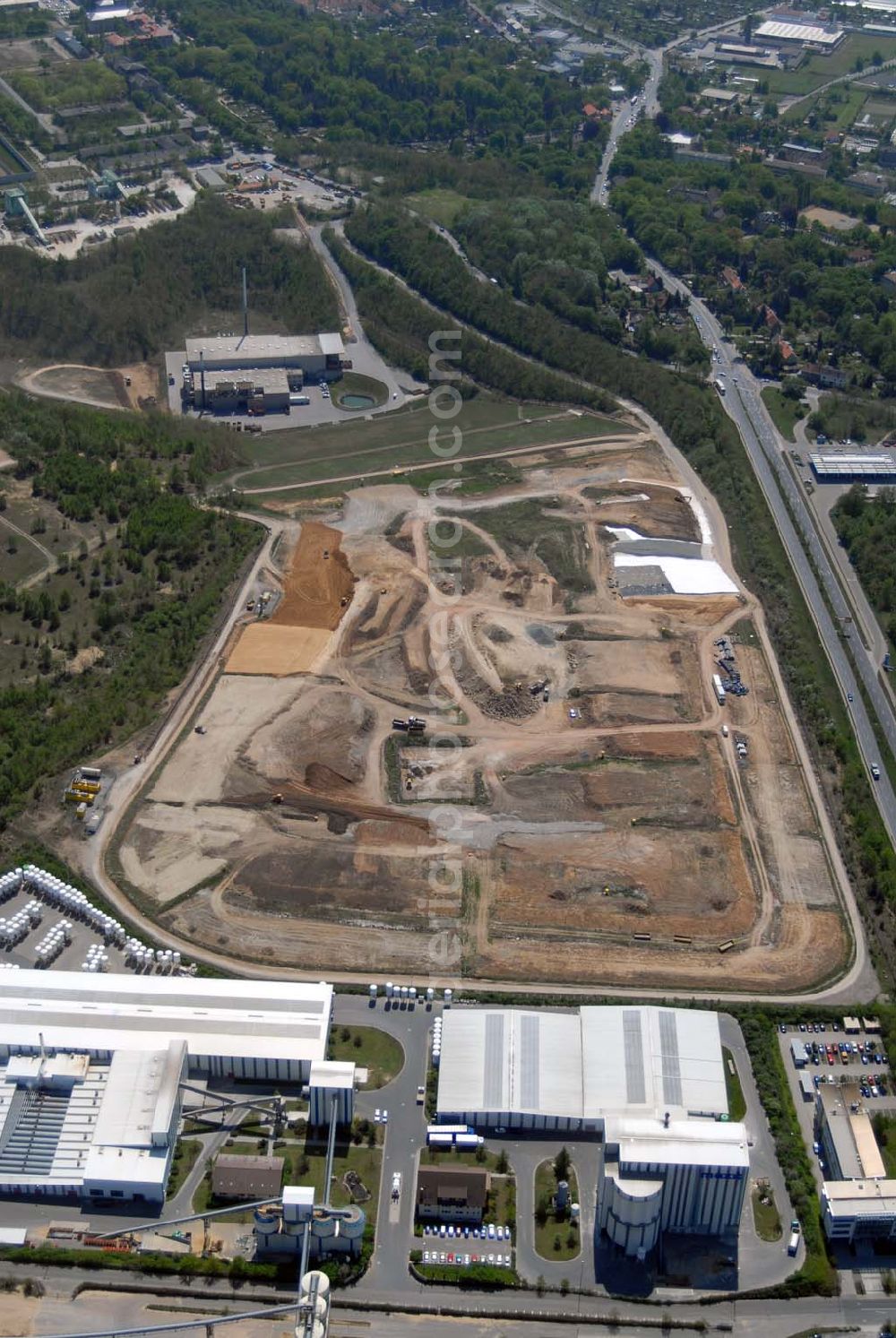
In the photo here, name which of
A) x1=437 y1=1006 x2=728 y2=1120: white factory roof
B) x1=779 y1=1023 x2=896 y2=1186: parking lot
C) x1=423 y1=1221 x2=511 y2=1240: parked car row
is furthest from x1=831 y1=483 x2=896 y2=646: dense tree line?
x1=423 y1=1221 x2=511 y2=1240: parked car row

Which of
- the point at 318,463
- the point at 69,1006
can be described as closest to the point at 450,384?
the point at 318,463

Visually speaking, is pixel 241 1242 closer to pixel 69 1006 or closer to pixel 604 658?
pixel 69 1006

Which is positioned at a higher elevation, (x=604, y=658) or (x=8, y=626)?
(x=604, y=658)

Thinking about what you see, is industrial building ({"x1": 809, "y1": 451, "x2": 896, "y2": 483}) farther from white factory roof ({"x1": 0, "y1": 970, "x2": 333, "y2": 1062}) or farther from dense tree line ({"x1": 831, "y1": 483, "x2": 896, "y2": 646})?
white factory roof ({"x1": 0, "y1": 970, "x2": 333, "y2": 1062})

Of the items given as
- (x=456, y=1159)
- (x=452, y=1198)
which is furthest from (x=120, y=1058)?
(x=452, y=1198)

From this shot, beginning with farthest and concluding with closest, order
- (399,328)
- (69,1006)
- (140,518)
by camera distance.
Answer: (399,328) → (140,518) → (69,1006)

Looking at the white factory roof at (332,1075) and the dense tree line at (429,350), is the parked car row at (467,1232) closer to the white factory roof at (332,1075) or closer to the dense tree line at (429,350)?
the white factory roof at (332,1075)
